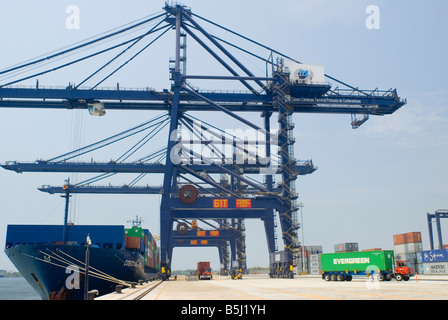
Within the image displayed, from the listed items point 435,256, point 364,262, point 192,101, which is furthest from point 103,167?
point 435,256

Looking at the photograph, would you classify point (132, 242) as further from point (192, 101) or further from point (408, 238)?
point (408, 238)

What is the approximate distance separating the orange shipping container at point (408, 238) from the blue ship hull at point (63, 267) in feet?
180

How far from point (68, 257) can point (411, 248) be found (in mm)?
59946

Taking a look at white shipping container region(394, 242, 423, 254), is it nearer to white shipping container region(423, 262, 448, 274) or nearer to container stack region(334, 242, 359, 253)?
white shipping container region(423, 262, 448, 274)

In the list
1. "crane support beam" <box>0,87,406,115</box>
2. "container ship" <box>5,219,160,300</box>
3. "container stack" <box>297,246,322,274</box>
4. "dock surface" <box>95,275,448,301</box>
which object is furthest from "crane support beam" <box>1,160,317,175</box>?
"container stack" <box>297,246,322,274</box>

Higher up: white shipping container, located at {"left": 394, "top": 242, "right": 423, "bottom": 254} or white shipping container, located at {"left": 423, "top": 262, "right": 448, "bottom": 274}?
white shipping container, located at {"left": 394, "top": 242, "right": 423, "bottom": 254}

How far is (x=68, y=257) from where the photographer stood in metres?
29.4

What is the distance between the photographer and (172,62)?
47.8 meters

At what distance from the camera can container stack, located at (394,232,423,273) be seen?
2677 inches

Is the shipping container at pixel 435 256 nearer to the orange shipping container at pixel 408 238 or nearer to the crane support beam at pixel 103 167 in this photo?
the orange shipping container at pixel 408 238

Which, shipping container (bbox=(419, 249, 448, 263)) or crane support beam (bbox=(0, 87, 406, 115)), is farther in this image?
shipping container (bbox=(419, 249, 448, 263))

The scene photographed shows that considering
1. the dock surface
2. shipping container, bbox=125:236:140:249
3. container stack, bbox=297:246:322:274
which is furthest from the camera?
container stack, bbox=297:246:322:274
